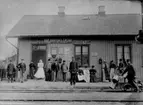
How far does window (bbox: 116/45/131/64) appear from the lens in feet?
61.8

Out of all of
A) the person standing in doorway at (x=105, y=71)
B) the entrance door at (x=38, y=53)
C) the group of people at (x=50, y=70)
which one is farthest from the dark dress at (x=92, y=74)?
the entrance door at (x=38, y=53)

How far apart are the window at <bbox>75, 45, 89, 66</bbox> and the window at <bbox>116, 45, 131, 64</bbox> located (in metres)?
2.34

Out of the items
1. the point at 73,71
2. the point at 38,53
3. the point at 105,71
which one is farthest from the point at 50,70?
the point at 73,71

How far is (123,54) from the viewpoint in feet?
61.9

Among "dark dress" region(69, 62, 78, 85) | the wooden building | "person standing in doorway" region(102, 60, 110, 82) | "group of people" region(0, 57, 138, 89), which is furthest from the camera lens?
the wooden building

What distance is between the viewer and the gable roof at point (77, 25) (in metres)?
19.0

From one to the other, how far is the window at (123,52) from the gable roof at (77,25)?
3.63ft

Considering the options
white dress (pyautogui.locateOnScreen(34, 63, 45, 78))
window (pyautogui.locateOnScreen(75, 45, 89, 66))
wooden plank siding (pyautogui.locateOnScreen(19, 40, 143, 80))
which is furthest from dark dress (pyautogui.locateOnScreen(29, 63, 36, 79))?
window (pyautogui.locateOnScreen(75, 45, 89, 66))

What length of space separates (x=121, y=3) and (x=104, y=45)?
463 inches

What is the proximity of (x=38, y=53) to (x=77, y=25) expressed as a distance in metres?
3.88

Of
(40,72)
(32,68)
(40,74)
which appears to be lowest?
(40,74)

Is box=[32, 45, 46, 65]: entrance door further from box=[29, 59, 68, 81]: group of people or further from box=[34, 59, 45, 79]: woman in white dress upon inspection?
box=[34, 59, 45, 79]: woman in white dress

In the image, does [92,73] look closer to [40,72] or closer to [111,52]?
[111,52]

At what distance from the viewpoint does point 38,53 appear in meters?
19.1
